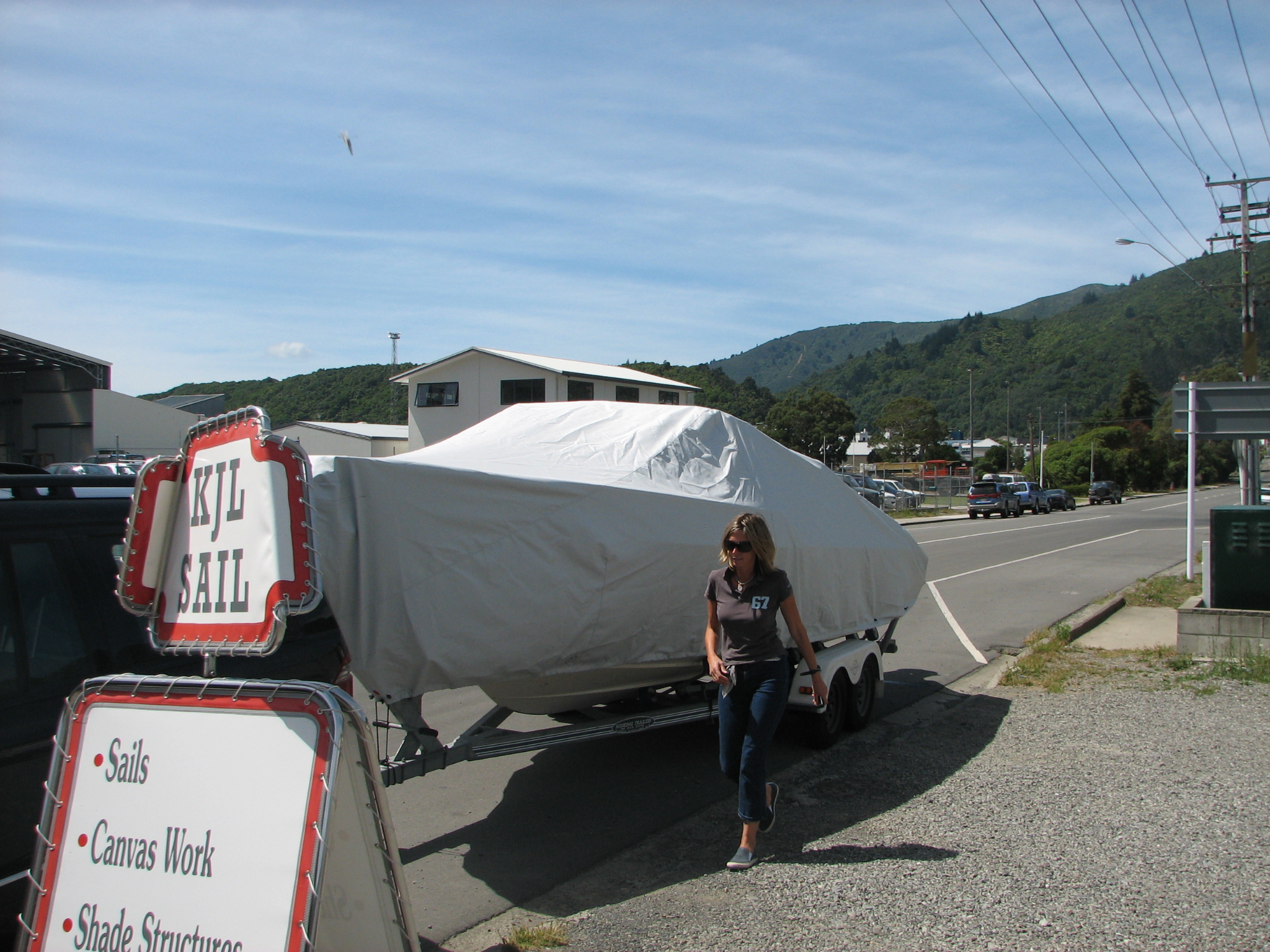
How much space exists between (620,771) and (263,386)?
111209mm

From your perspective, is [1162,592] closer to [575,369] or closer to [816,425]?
[575,369]

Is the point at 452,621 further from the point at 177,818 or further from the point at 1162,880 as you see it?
the point at 1162,880

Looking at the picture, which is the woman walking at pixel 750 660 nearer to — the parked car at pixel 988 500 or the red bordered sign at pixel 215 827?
the red bordered sign at pixel 215 827

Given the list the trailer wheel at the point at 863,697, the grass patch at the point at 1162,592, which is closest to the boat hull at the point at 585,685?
the trailer wheel at the point at 863,697

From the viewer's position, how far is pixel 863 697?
24.5ft

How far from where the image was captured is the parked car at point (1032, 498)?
51.0 m

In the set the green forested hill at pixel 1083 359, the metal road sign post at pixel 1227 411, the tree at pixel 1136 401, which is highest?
the green forested hill at pixel 1083 359

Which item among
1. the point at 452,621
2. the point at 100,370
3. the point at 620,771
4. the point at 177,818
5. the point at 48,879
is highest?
the point at 100,370

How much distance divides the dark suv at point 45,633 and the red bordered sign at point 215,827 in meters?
0.36

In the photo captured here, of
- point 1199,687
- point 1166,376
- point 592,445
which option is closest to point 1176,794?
point 1199,687

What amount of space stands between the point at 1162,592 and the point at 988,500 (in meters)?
32.5

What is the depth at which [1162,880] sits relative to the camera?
14.5 ft

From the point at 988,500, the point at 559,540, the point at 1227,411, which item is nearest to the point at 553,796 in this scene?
the point at 559,540

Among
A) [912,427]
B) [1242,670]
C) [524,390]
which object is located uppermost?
[524,390]
